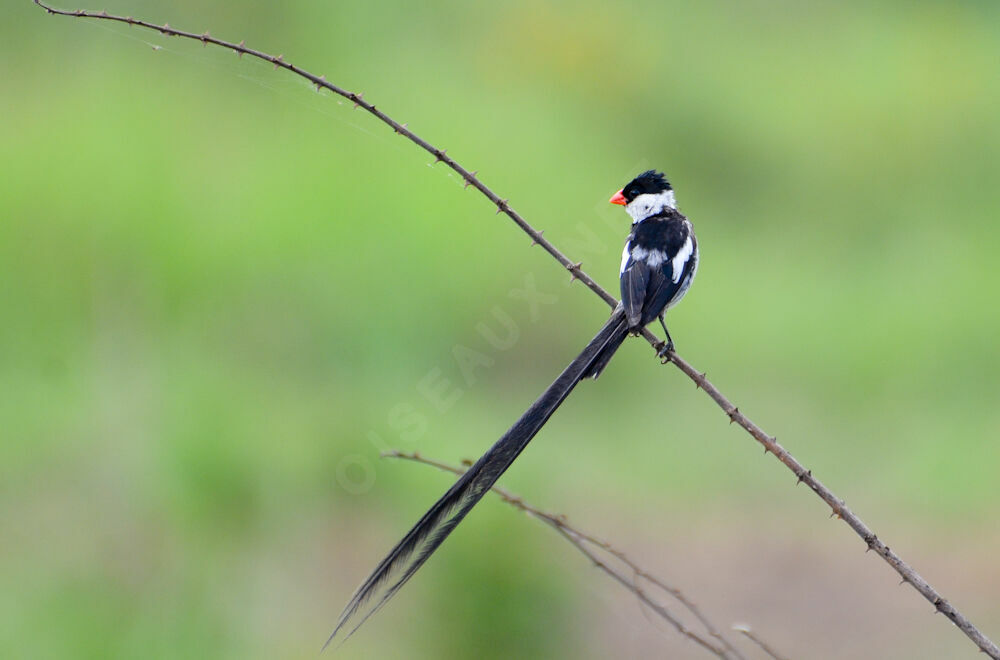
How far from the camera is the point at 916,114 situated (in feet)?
15.4

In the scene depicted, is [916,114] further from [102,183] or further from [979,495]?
[102,183]

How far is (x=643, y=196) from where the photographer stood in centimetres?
212

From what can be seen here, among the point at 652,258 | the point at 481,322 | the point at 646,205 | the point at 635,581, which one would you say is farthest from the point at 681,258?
the point at 481,322

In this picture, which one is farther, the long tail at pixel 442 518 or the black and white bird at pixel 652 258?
the black and white bird at pixel 652 258

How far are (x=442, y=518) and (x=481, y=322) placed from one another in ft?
8.83

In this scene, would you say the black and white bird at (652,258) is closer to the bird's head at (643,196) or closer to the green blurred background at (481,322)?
the bird's head at (643,196)

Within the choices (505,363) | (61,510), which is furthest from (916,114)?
(61,510)

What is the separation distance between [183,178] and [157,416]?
1.17m

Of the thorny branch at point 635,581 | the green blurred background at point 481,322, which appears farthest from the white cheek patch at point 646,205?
the thorny branch at point 635,581

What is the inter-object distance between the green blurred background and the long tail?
1.38m

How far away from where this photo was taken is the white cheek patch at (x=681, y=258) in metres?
1.85

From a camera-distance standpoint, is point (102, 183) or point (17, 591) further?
point (102, 183)

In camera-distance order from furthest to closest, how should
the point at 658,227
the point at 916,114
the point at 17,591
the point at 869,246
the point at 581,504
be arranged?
1. the point at 916,114
2. the point at 869,246
3. the point at 581,504
4. the point at 17,591
5. the point at 658,227

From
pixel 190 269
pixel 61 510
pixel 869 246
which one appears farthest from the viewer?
pixel 869 246
